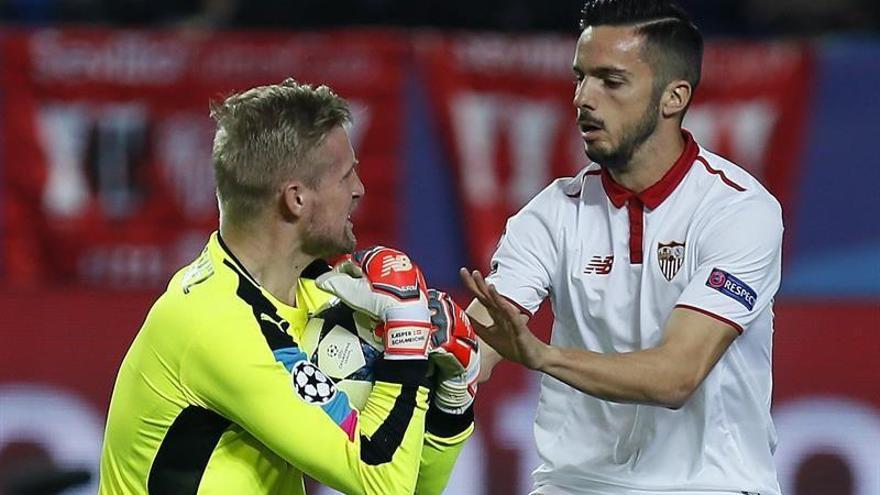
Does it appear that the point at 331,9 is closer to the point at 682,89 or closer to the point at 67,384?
the point at 67,384

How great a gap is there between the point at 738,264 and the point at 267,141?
116cm

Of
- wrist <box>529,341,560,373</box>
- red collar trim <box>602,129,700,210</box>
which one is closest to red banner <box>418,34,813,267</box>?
red collar trim <box>602,129,700,210</box>

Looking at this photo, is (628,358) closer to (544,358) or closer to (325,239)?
(544,358)

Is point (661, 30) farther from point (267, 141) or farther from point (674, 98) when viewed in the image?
point (267, 141)

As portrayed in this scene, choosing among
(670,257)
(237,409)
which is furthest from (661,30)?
(237,409)

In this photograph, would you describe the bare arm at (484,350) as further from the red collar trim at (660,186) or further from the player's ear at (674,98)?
the player's ear at (674,98)

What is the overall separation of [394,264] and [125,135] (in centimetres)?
509

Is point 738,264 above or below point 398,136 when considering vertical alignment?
above

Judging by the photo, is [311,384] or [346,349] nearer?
[311,384]

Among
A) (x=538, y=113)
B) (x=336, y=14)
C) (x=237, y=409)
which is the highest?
(x=237, y=409)

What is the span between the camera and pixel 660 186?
4.28 metres

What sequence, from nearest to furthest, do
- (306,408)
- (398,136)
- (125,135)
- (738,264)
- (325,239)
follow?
1. (306,408)
2. (325,239)
3. (738,264)
4. (125,135)
5. (398,136)

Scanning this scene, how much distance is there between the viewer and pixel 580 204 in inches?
174

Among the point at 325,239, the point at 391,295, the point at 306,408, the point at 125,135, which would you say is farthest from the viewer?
the point at 125,135
